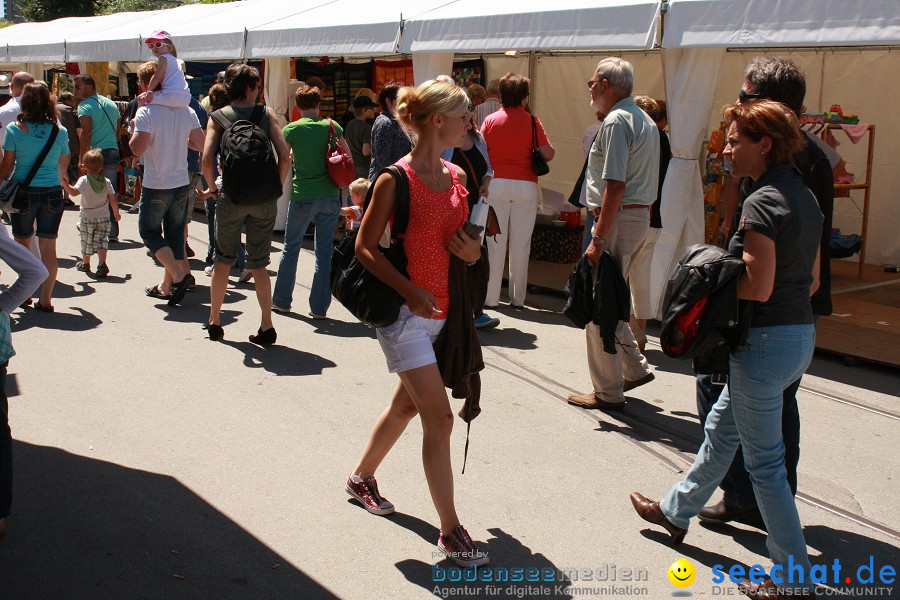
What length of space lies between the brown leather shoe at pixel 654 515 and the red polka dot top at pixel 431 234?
4.13 ft

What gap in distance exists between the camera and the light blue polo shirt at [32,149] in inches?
292

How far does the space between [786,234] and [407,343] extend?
1.46 m

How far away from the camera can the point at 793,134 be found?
11.2 feet

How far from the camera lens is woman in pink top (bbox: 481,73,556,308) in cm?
799

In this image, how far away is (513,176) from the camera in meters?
8.16

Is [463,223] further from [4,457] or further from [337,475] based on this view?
[4,457]

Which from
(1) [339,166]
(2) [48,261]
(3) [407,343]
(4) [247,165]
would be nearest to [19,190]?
(2) [48,261]

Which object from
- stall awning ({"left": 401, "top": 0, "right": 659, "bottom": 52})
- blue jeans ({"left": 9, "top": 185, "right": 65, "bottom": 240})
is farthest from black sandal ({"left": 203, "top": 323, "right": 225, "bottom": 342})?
stall awning ({"left": 401, "top": 0, "right": 659, "bottom": 52})

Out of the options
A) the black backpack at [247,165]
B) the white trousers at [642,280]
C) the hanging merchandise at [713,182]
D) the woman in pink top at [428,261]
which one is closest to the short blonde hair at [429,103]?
the woman in pink top at [428,261]

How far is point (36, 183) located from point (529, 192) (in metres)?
4.10

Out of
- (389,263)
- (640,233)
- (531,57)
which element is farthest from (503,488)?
(531,57)

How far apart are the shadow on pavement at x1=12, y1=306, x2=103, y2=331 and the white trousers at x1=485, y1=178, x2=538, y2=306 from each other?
3361mm

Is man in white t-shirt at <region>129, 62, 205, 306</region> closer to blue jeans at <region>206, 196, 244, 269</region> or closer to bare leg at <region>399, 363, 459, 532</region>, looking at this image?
blue jeans at <region>206, 196, 244, 269</region>

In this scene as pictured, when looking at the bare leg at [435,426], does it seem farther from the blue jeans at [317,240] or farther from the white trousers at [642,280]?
the blue jeans at [317,240]
